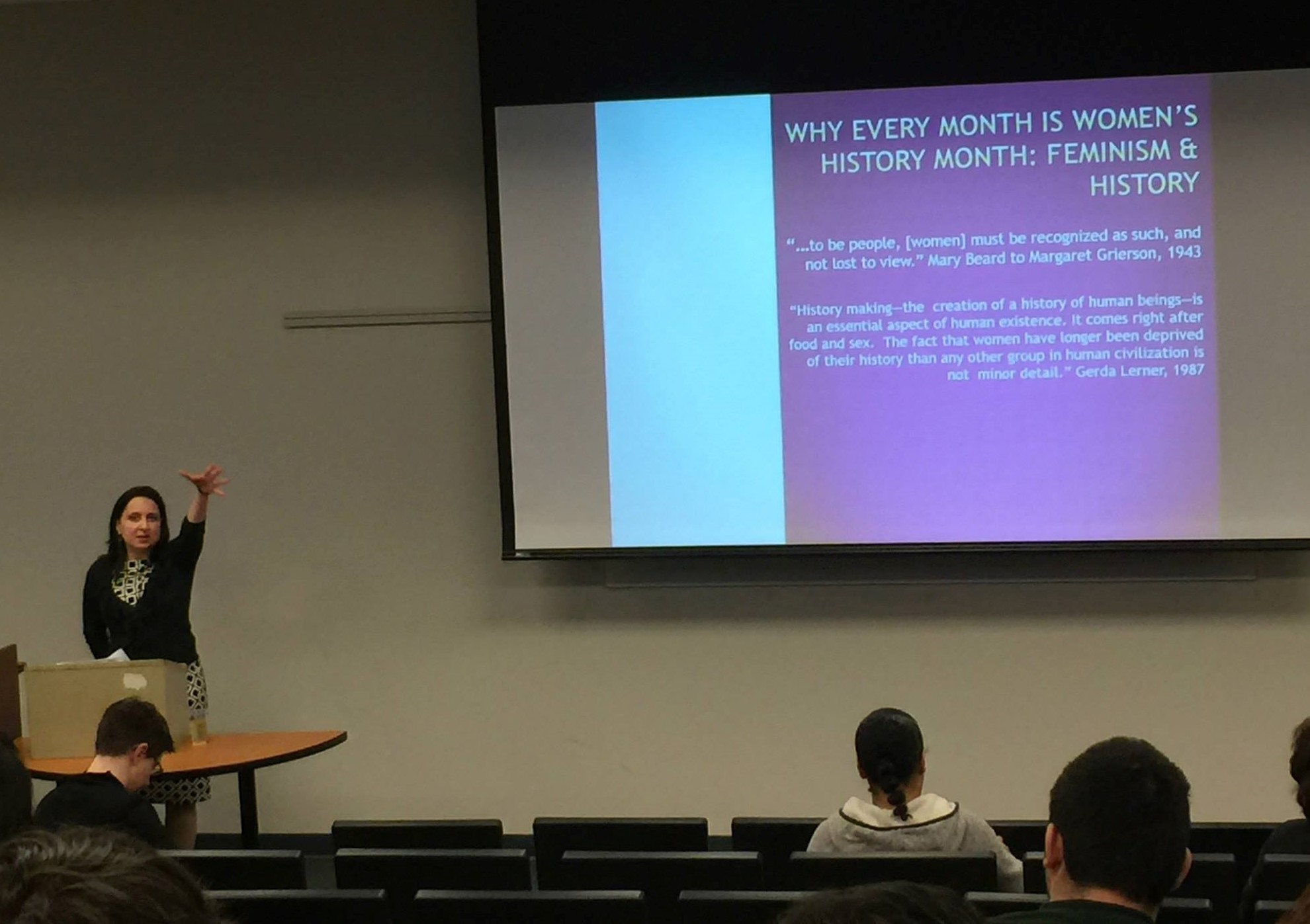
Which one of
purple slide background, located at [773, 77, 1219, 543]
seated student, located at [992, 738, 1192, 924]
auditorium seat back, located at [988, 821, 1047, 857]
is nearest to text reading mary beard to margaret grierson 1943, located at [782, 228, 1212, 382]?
purple slide background, located at [773, 77, 1219, 543]

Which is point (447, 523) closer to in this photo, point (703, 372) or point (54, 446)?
point (703, 372)

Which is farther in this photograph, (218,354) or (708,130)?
(218,354)

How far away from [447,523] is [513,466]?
43 centimetres

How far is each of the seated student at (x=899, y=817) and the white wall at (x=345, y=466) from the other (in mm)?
2300

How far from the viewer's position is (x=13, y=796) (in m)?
2.53

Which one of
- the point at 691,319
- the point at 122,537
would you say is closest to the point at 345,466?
the point at 122,537

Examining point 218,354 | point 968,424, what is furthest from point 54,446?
point 968,424

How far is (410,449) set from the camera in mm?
5773

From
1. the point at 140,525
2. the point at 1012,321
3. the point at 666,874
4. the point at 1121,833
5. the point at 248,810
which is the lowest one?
the point at 248,810

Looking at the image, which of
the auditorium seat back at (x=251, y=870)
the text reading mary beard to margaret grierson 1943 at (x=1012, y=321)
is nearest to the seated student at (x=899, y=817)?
the auditorium seat back at (x=251, y=870)

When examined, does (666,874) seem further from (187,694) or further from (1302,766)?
(187,694)

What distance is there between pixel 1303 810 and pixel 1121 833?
3.69 ft

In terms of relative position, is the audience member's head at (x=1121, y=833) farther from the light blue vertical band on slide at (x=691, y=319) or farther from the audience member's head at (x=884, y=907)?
the light blue vertical band on slide at (x=691, y=319)

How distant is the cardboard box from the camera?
4.33m
